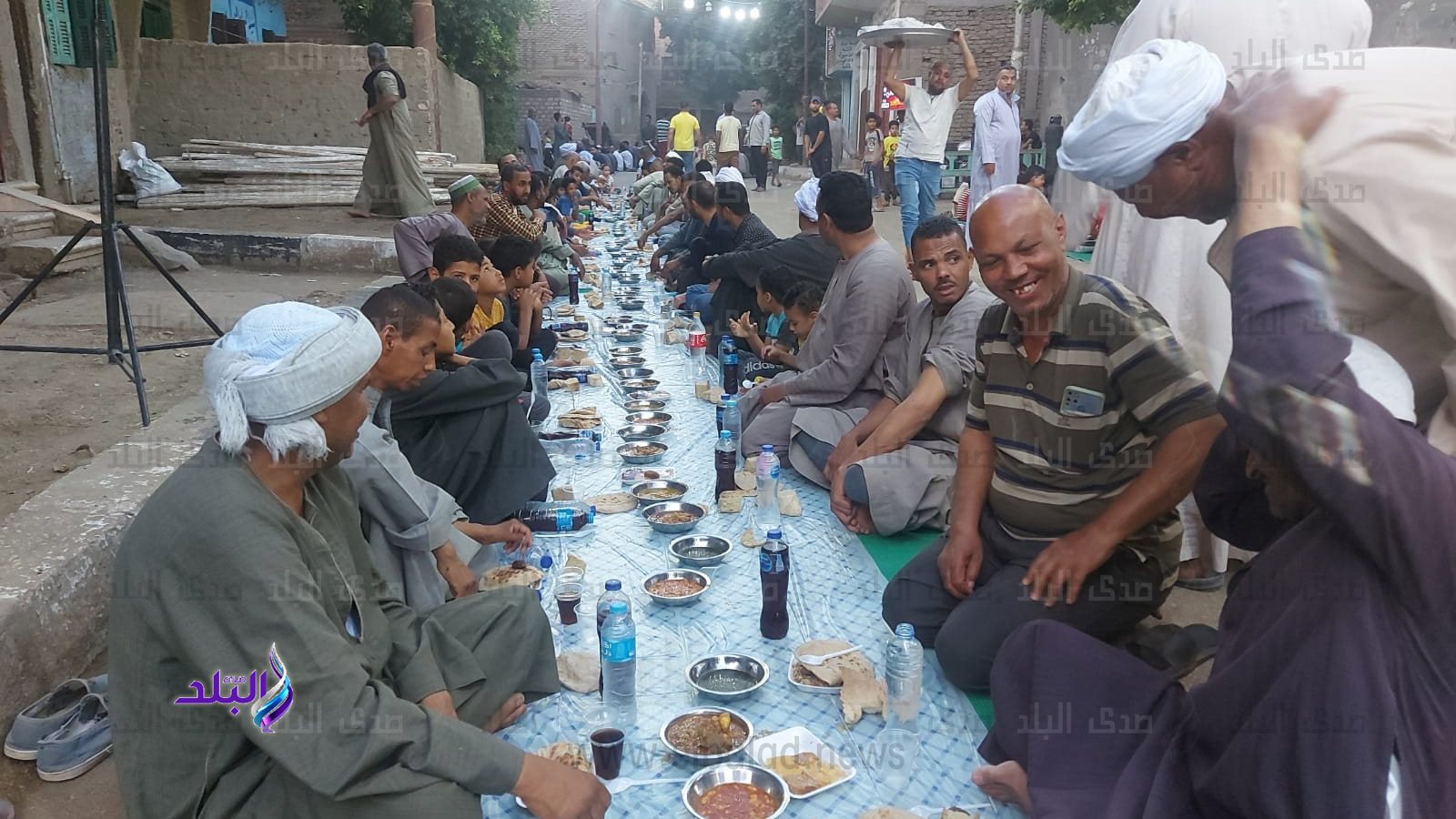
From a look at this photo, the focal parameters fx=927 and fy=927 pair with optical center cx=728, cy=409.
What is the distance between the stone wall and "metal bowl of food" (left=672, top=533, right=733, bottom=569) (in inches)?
481

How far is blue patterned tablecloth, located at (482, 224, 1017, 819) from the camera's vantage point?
2379mm

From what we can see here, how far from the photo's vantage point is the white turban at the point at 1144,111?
1.99 metres

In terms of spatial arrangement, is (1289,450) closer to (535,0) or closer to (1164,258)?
(1164,258)

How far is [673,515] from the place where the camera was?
13.0 ft

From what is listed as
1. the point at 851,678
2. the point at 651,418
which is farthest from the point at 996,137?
the point at 851,678

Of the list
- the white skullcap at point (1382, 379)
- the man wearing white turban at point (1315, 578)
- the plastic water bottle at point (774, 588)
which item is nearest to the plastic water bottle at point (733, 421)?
the plastic water bottle at point (774, 588)

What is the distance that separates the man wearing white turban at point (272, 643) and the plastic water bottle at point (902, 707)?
0.84 meters

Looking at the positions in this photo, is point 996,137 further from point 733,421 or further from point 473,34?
point 473,34

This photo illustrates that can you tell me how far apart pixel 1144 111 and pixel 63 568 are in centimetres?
335

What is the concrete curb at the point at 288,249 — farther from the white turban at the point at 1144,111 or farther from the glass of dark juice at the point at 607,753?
the white turban at the point at 1144,111

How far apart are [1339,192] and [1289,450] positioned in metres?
0.62

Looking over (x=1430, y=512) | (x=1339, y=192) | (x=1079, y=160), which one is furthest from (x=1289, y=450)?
(x=1079, y=160)

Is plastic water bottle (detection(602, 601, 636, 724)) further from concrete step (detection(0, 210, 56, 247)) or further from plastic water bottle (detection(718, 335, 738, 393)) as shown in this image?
concrete step (detection(0, 210, 56, 247))

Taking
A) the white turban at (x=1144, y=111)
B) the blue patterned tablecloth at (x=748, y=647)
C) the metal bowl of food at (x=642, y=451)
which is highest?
the white turban at (x=1144, y=111)
